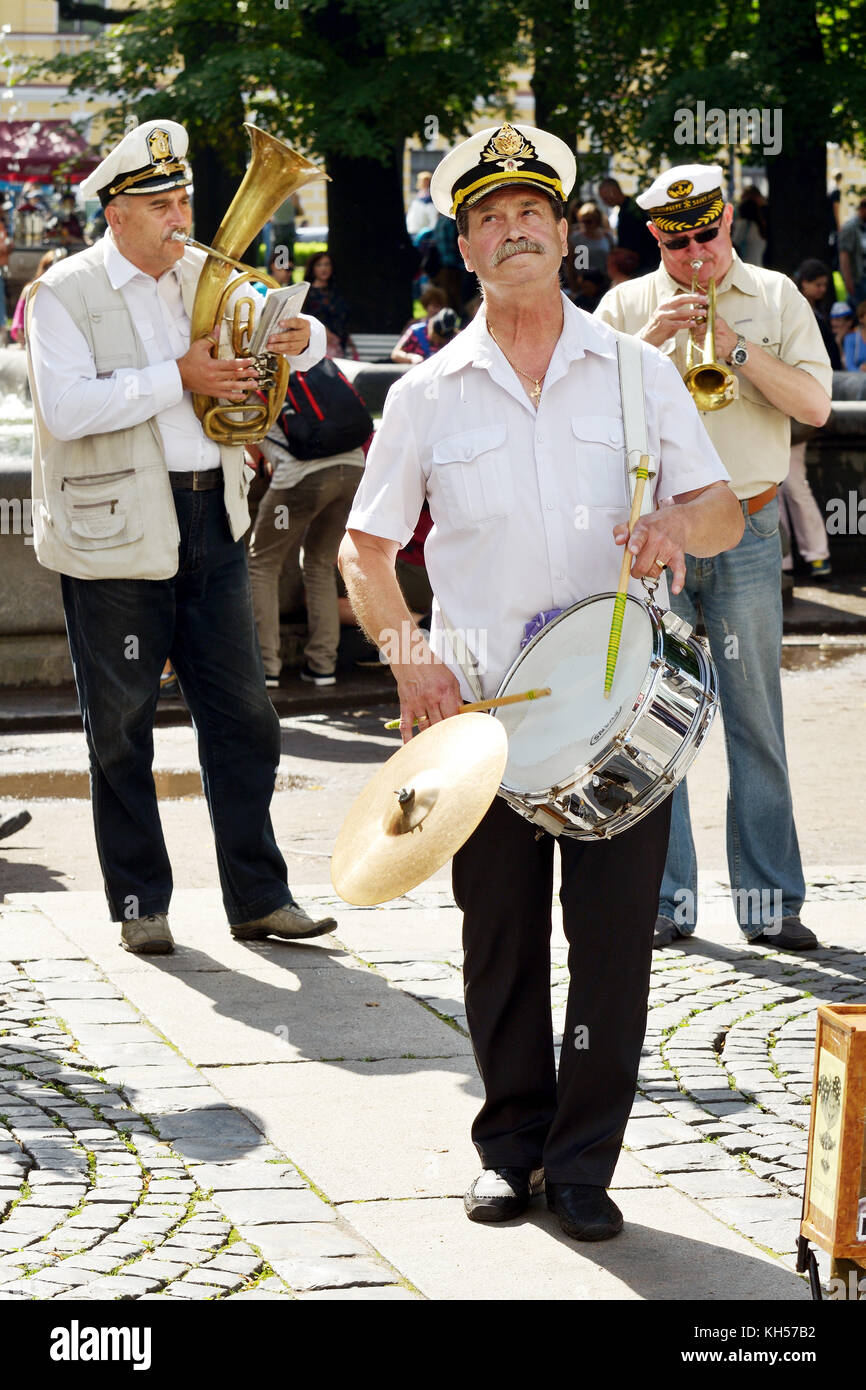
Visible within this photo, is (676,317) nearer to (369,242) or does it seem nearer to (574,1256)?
(574,1256)

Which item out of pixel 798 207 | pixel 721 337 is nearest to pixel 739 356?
pixel 721 337

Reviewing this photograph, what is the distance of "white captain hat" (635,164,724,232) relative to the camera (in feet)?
19.3

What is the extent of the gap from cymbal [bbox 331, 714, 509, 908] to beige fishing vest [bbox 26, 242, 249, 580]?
2.03 m

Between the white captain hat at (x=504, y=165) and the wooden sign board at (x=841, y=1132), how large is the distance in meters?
1.65

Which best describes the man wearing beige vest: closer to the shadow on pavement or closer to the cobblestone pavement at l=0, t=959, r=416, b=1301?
the cobblestone pavement at l=0, t=959, r=416, b=1301

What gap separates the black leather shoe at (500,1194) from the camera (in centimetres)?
417

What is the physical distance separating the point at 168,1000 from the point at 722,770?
144 inches

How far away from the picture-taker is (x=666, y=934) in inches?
→ 240

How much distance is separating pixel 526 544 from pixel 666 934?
2.26 m

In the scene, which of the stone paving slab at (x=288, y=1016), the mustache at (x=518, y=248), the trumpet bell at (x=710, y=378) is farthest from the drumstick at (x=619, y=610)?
the trumpet bell at (x=710, y=378)

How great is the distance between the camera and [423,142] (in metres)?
20.0

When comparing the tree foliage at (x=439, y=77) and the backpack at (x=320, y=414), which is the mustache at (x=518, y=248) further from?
the tree foliage at (x=439, y=77)

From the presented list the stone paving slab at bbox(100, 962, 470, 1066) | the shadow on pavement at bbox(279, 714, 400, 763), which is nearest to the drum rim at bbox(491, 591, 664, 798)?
the stone paving slab at bbox(100, 962, 470, 1066)
